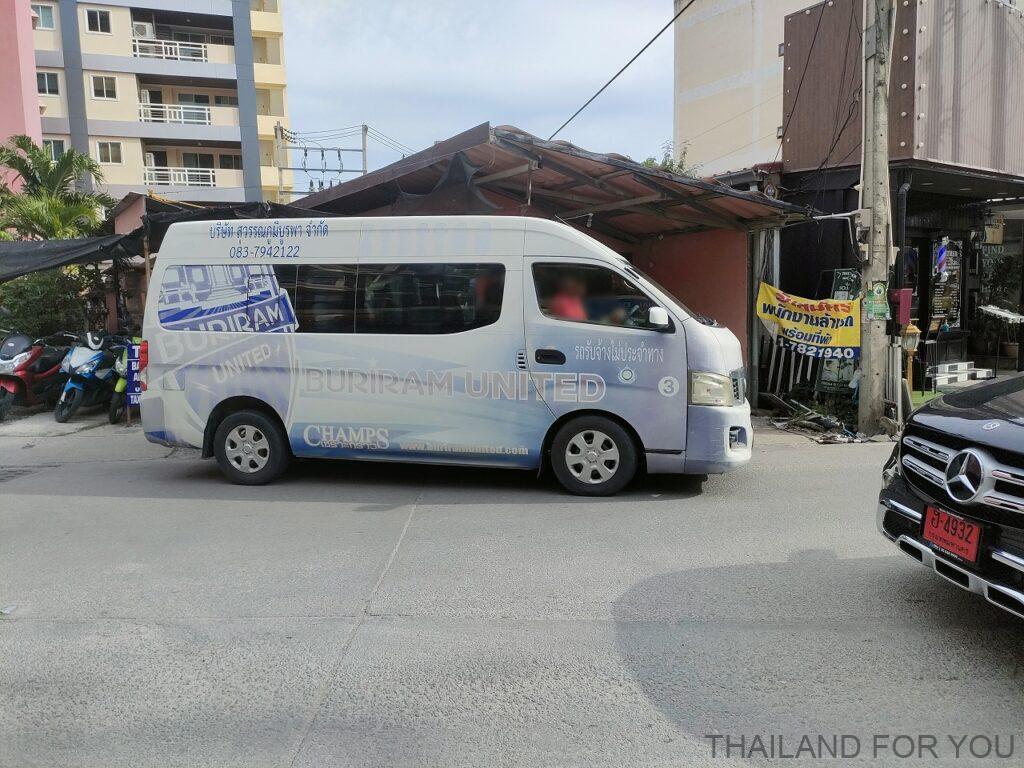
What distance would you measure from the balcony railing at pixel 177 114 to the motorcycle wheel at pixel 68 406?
98.0 feet

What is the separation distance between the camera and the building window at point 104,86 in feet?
116

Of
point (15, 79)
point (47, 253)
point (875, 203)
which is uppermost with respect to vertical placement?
point (15, 79)

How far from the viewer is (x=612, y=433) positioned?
646 cm

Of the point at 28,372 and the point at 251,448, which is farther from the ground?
the point at 28,372

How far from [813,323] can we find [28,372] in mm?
11788

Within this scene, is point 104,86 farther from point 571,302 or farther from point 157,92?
point 571,302

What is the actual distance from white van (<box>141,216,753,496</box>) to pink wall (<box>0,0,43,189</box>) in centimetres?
2616

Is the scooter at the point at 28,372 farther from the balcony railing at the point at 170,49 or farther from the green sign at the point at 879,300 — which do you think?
the balcony railing at the point at 170,49

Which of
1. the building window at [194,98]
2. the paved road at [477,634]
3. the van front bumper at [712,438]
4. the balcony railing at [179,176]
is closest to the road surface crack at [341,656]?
the paved road at [477,634]

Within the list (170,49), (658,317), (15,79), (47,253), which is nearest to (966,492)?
(658,317)

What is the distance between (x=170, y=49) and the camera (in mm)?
36938

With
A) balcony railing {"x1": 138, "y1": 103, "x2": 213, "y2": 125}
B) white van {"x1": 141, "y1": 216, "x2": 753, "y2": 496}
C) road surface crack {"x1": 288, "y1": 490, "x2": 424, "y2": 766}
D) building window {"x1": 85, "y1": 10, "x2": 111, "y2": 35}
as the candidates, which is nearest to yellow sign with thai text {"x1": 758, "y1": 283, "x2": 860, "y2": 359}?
white van {"x1": 141, "y1": 216, "x2": 753, "y2": 496}

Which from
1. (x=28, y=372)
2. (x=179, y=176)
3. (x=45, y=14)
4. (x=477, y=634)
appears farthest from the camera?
(x=179, y=176)

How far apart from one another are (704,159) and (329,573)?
3298cm
